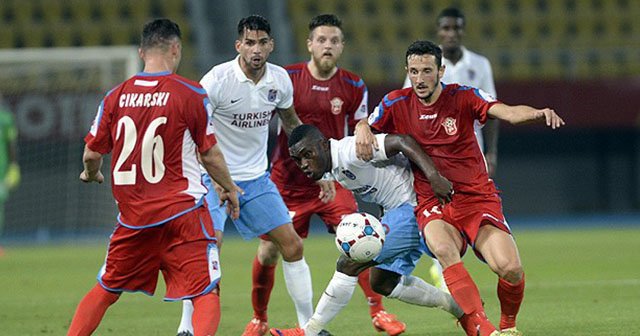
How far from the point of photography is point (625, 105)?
1955cm

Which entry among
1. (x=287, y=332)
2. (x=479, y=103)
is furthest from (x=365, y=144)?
(x=287, y=332)

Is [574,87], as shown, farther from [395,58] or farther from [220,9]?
[220,9]

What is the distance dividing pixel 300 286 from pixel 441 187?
1.48 meters

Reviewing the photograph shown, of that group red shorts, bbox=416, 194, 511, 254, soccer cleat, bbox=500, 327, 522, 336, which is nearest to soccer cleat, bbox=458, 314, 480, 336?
soccer cleat, bbox=500, 327, 522, 336

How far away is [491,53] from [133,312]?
1317 centimetres

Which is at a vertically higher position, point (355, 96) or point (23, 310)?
point (355, 96)

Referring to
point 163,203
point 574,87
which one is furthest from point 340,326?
point 574,87

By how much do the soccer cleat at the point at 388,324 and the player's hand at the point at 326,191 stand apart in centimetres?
97

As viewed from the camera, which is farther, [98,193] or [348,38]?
[348,38]

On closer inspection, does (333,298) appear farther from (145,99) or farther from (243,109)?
(145,99)

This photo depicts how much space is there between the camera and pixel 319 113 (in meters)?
8.63

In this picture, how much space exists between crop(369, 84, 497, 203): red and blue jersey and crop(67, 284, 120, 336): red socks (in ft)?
7.38

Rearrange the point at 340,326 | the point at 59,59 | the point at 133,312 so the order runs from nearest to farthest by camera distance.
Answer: the point at 340,326 → the point at 133,312 → the point at 59,59

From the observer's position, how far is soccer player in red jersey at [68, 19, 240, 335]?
599 centimetres
